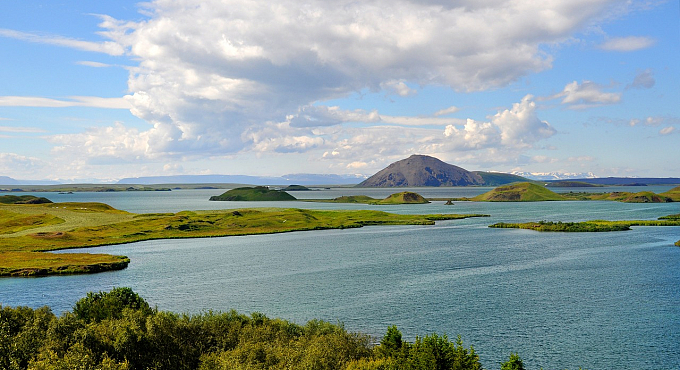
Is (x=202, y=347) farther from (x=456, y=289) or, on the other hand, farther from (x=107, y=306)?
(x=456, y=289)

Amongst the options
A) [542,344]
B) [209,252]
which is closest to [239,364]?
[542,344]

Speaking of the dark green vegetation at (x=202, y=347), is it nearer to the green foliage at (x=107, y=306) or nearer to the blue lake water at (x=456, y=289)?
the green foliage at (x=107, y=306)

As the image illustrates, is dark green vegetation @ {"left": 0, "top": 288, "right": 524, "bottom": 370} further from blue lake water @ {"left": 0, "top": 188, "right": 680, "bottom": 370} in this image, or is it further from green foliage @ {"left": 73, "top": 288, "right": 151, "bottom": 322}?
blue lake water @ {"left": 0, "top": 188, "right": 680, "bottom": 370}

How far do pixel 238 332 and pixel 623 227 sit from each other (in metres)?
188

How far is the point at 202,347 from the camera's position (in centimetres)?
5275

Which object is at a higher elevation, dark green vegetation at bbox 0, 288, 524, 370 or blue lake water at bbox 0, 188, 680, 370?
dark green vegetation at bbox 0, 288, 524, 370

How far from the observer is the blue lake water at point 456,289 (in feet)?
203

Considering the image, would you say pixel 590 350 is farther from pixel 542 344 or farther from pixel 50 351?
pixel 50 351

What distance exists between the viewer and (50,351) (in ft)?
140

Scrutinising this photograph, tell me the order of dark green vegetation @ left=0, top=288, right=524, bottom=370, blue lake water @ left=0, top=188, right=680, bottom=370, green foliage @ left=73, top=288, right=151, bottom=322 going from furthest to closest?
green foliage @ left=73, top=288, right=151, bottom=322
blue lake water @ left=0, top=188, right=680, bottom=370
dark green vegetation @ left=0, top=288, right=524, bottom=370

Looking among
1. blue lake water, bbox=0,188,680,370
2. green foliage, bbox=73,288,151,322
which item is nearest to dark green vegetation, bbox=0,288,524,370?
green foliage, bbox=73,288,151,322

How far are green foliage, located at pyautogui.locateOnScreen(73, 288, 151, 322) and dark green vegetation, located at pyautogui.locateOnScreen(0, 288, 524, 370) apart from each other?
6.54 ft

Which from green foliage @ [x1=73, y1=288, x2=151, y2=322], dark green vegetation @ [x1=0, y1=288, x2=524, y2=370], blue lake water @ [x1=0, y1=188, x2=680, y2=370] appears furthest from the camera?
green foliage @ [x1=73, y1=288, x2=151, y2=322]

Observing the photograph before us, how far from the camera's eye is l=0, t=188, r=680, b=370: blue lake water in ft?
203
